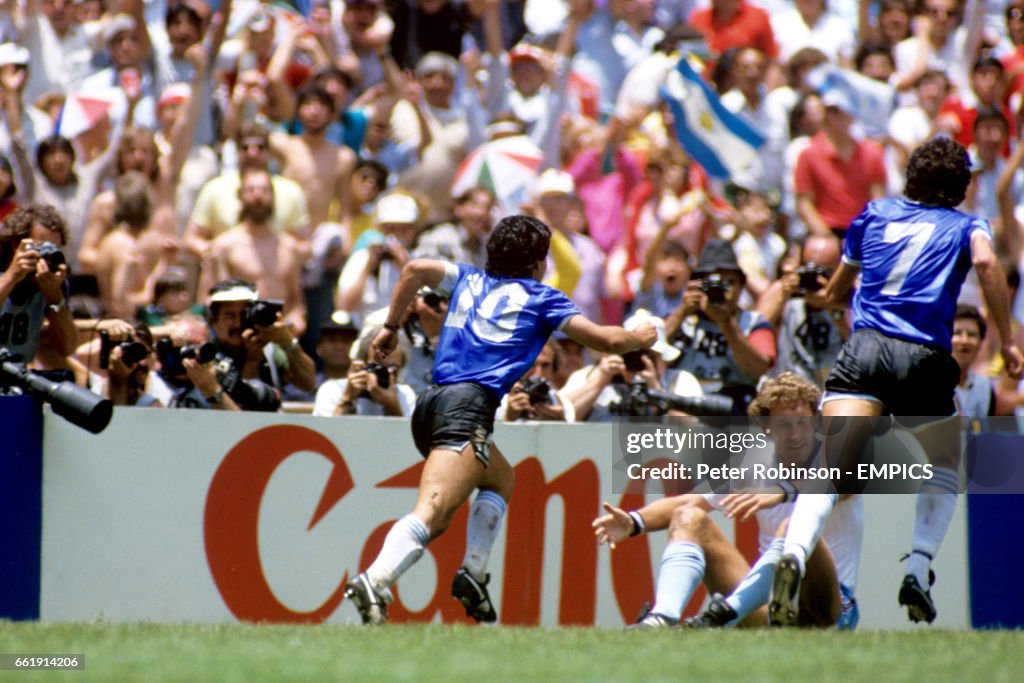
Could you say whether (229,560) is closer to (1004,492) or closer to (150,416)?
(150,416)

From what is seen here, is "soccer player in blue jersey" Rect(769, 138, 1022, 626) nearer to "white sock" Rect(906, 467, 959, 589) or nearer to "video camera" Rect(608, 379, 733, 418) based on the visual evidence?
"white sock" Rect(906, 467, 959, 589)

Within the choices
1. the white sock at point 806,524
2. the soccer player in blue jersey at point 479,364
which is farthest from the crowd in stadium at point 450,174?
the soccer player in blue jersey at point 479,364

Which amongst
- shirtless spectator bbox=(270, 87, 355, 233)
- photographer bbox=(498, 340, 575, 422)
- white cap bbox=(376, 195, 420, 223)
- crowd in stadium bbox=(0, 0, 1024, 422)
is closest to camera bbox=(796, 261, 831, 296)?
crowd in stadium bbox=(0, 0, 1024, 422)

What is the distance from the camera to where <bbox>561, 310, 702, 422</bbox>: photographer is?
9547 mm

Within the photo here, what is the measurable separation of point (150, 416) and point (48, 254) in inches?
38.5

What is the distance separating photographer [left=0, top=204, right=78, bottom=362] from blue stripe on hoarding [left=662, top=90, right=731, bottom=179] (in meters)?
5.37

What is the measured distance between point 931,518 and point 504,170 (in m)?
5.41

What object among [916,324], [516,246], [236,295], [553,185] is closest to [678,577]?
[916,324]

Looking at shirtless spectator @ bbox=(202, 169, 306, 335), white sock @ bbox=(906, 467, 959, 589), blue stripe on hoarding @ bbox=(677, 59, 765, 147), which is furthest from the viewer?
blue stripe on hoarding @ bbox=(677, 59, 765, 147)

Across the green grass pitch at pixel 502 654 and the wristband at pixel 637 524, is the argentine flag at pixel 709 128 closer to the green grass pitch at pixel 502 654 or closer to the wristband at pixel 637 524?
the wristband at pixel 637 524

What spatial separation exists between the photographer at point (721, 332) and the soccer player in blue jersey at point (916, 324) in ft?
6.95

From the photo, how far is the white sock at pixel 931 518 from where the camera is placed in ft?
24.0

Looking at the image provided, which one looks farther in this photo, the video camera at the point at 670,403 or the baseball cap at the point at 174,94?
the baseball cap at the point at 174,94

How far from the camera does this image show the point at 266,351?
9.88 meters
